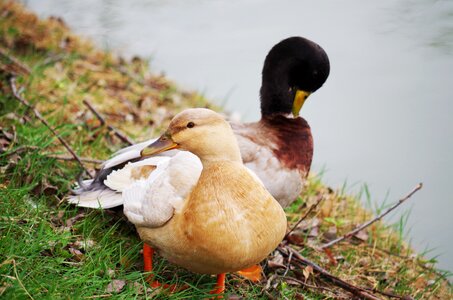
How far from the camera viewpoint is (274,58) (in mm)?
3855

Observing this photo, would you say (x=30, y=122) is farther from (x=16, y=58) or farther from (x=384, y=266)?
(x=384, y=266)

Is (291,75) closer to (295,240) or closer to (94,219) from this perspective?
(295,240)

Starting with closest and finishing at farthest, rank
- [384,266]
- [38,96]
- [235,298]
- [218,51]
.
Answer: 1. [235,298]
2. [384,266]
3. [38,96]
4. [218,51]

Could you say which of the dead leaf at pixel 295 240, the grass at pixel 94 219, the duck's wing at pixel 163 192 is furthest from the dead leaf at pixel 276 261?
the duck's wing at pixel 163 192

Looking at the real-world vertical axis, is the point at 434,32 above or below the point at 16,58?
above

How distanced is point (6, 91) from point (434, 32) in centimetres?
426

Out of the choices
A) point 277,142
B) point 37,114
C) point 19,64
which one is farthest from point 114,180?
point 19,64

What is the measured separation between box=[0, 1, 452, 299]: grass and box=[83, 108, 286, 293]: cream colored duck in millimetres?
272

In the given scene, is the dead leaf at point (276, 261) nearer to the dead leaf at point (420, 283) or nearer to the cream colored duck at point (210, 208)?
the cream colored duck at point (210, 208)

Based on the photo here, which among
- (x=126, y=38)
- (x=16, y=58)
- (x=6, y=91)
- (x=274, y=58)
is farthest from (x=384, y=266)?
(x=126, y=38)

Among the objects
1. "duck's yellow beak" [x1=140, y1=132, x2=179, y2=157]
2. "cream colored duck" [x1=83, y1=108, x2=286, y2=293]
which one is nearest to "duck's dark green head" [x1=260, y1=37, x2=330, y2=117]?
"cream colored duck" [x1=83, y1=108, x2=286, y2=293]

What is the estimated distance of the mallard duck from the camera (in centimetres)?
293

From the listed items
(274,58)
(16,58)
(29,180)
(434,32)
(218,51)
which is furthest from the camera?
(218,51)

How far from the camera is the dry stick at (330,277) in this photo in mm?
2962
